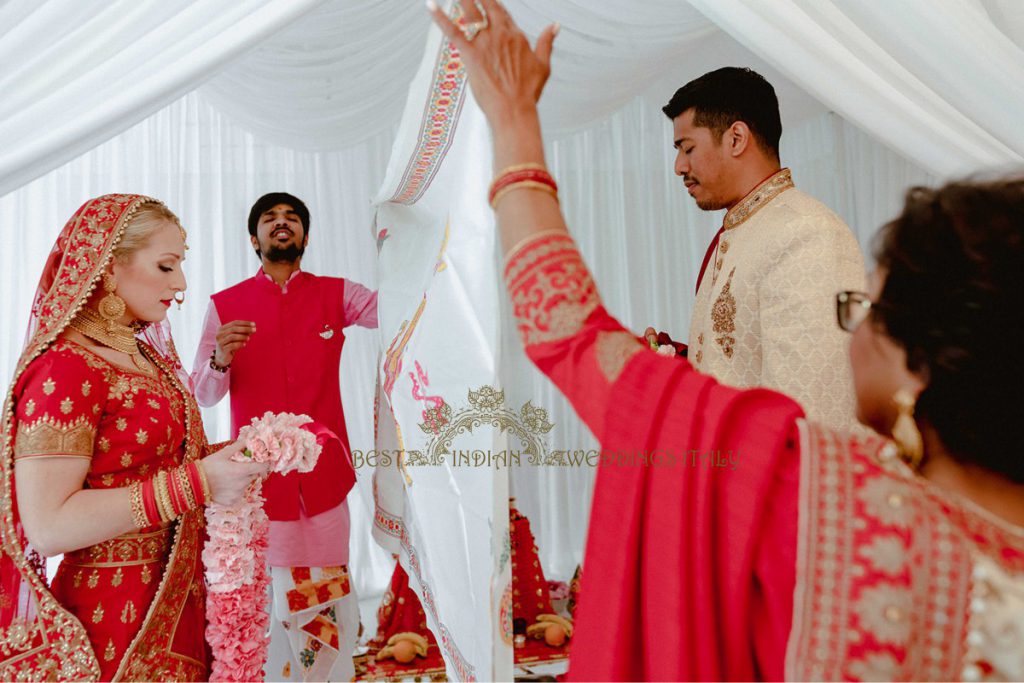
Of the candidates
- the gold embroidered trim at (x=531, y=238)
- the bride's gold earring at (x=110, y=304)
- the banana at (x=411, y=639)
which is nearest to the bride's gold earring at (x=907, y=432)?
the gold embroidered trim at (x=531, y=238)

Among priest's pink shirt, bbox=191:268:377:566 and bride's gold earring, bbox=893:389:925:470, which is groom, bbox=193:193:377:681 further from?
bride's gold earring, bbox=893:389:925:470

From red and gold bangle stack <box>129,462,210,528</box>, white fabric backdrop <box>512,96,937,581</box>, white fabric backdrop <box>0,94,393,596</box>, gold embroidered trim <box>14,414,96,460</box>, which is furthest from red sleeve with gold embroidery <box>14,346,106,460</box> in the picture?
white fabric backdrop <box>512,96,937,581</box>

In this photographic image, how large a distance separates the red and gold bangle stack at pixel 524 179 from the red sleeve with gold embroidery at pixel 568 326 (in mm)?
65

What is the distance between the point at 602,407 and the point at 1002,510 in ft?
1.26

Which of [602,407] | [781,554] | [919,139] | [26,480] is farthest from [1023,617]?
[26,480]

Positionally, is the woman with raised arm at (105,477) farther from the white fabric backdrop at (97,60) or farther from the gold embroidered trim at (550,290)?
the gold embroidered trim at (550,290)

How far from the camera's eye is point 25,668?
1467 millimetres

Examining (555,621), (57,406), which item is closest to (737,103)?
(57,406)

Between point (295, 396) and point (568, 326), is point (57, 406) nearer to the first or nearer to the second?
point (568, 326)

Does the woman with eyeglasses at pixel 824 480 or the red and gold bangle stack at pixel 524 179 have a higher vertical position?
the red and gold bangle stack at pixel 524 179

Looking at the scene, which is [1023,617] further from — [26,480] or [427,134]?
[26,480]

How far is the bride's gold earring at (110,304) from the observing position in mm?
1643

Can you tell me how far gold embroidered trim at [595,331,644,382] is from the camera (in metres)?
0.82

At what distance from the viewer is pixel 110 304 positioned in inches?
64.9
